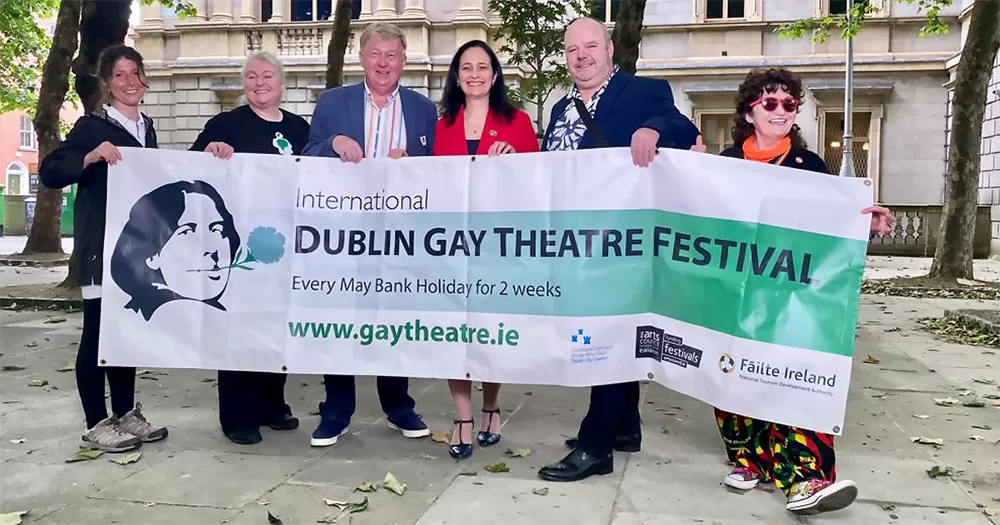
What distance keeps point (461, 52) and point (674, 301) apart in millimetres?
1737

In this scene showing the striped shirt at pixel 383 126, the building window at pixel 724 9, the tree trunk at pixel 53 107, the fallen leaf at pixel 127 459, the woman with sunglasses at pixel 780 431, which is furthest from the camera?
the building window at pixel 724 9

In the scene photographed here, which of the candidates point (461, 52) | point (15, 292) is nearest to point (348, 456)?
point (461, 52)

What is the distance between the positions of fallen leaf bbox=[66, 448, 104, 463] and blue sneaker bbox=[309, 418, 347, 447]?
1.11 m

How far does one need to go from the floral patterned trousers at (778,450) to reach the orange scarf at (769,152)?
1.22 metres

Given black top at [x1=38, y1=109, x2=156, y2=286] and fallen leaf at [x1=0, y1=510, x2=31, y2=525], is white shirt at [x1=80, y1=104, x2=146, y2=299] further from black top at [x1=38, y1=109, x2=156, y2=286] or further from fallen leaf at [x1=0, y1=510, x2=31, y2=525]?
fallen leaf at [x1=0, y1=510, x2=31, y2=525]

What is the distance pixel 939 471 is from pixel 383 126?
11.3ft

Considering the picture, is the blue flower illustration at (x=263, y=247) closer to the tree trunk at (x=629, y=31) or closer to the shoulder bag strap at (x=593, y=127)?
the shoulder bag strap at (x=593, y=127)

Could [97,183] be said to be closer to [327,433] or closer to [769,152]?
[327,433]

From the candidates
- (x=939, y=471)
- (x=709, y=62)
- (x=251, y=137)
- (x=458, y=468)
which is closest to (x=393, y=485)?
(x=458, y=468)

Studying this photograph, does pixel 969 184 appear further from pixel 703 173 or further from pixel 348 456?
pixel 348 456

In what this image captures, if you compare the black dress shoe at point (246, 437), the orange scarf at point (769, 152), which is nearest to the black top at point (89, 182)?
the black dress shoe at point (246, 437)

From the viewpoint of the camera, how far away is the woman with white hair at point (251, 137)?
4.71 meters

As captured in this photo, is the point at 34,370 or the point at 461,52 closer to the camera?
the point at 461,52

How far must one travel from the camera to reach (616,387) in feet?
13.7
